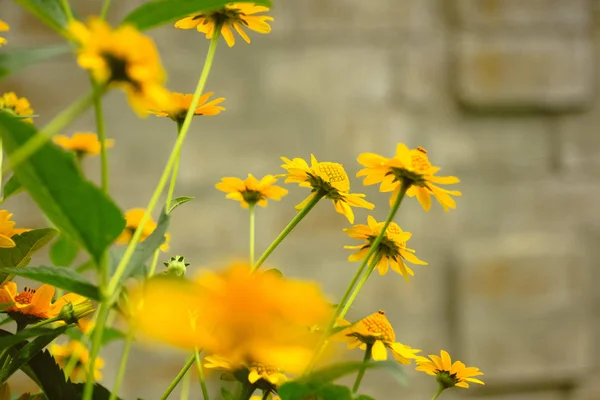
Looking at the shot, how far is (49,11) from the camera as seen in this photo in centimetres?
17

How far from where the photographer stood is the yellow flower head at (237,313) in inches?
4.8

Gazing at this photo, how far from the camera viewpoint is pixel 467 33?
98 centimetres

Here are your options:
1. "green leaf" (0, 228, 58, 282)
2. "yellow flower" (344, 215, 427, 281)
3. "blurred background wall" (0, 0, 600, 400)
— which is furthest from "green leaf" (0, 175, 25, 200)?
"blurred background wall" (0, 0, 600, 400)

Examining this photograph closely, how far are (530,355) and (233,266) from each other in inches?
38.4

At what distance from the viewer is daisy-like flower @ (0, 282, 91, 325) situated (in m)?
0.25

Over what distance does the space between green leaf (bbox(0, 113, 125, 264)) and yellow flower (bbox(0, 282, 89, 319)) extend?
8 centimetres

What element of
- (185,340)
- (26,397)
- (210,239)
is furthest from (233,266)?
(210,239)

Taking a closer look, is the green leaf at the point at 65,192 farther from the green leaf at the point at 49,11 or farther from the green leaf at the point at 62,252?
the green leaf at the point at 62,252

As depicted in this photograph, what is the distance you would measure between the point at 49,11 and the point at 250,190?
152 millimetres

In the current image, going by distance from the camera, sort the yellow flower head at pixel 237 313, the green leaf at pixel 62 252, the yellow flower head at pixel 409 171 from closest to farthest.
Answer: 1. the yellow flower head at pixel 237 313
2. the yellow flower head at pixel 409 171
3. the green leaf at pixel 62 252

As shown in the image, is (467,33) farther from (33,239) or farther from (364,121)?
(33,239)

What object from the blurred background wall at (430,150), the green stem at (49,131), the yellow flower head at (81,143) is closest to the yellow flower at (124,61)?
the green stem at (49,131)

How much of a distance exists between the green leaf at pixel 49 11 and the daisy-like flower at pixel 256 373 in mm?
102

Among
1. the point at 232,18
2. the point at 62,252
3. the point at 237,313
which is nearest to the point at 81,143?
the point at 62,252
